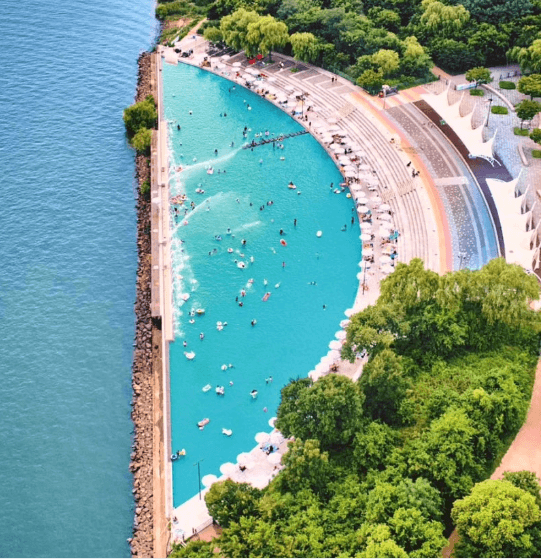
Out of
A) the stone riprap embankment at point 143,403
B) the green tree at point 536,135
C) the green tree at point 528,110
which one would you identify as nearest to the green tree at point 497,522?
the stone riprap embankment at point 143,403

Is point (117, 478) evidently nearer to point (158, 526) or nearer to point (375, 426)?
point (158, 526)

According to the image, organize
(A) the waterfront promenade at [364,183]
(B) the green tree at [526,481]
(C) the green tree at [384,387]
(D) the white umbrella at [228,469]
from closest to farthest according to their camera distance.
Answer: (B) the green tree at [526,481]
(D) the white umbrella at [228,469]
(C) the green tree at [384,387]
(A) the waterfront promenade at [364,183]

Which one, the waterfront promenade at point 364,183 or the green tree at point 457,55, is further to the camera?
the green tree at point 457,55

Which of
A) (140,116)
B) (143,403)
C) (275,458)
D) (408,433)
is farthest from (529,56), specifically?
(143,403)

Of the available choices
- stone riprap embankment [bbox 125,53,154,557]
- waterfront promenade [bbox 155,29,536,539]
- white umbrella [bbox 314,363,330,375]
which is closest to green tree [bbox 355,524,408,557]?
waterfront promenade [bbox 155,29,536,539]

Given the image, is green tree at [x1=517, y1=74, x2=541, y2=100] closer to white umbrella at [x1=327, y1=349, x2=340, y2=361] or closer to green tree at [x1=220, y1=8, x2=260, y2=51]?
green tree at [x1=220, y1=8, x2=260, y2=51]

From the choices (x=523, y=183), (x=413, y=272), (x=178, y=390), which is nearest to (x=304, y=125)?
(x=523, y=183)

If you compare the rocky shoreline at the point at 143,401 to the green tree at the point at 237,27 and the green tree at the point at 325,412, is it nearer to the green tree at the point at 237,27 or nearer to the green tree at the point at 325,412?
the green tree at the point at 325,412
